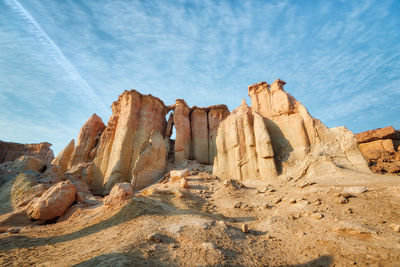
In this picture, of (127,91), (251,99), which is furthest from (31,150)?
(251,99)

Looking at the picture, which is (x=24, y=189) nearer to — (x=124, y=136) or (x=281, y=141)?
(x=124, y=136)

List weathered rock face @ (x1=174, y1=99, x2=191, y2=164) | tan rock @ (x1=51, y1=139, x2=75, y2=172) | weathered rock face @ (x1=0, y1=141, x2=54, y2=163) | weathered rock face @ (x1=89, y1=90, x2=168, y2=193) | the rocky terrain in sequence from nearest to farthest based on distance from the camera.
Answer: the rocky terrain < weathered rock face @ (x1=89, y1=90, x2=168, y2=193) < weathered rock face @ (x1=174, y1=99, x2=191, y2=164) < tan rock @ (x1=51, y1=139, x2=75, y2=172) < weathered rock face @ (x1=0, y1=141, x2=54, y2=163)

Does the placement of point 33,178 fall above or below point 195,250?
above

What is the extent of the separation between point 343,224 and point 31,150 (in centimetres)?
3632

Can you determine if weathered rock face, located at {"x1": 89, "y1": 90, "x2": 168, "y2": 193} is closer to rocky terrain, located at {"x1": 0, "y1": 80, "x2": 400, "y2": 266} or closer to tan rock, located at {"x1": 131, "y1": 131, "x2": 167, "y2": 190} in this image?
rocky terrain, located at {"x1": 0, "y1": 80, "x2": 400, "y2": 266}

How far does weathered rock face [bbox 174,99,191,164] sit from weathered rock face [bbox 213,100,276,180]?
5574 mm

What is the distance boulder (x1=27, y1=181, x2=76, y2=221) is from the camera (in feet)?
23.5

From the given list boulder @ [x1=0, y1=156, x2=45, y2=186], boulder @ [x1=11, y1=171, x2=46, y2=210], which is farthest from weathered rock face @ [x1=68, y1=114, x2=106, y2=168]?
boulder @ [x1=11, y1=171, x2=46, y2=210]

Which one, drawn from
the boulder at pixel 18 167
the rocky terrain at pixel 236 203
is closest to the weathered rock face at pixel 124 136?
the rocky terrain at pixel 236 203

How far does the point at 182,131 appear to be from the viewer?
18.6m

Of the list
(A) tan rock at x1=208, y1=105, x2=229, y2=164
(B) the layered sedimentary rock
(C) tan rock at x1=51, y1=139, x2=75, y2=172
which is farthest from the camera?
(A) tan rock at x1=208, y1=105, x2=229, y2=164

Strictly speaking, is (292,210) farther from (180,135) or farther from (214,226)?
(180,135)

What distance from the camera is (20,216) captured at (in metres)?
7.20

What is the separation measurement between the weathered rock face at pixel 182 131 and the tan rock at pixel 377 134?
50.9ft
